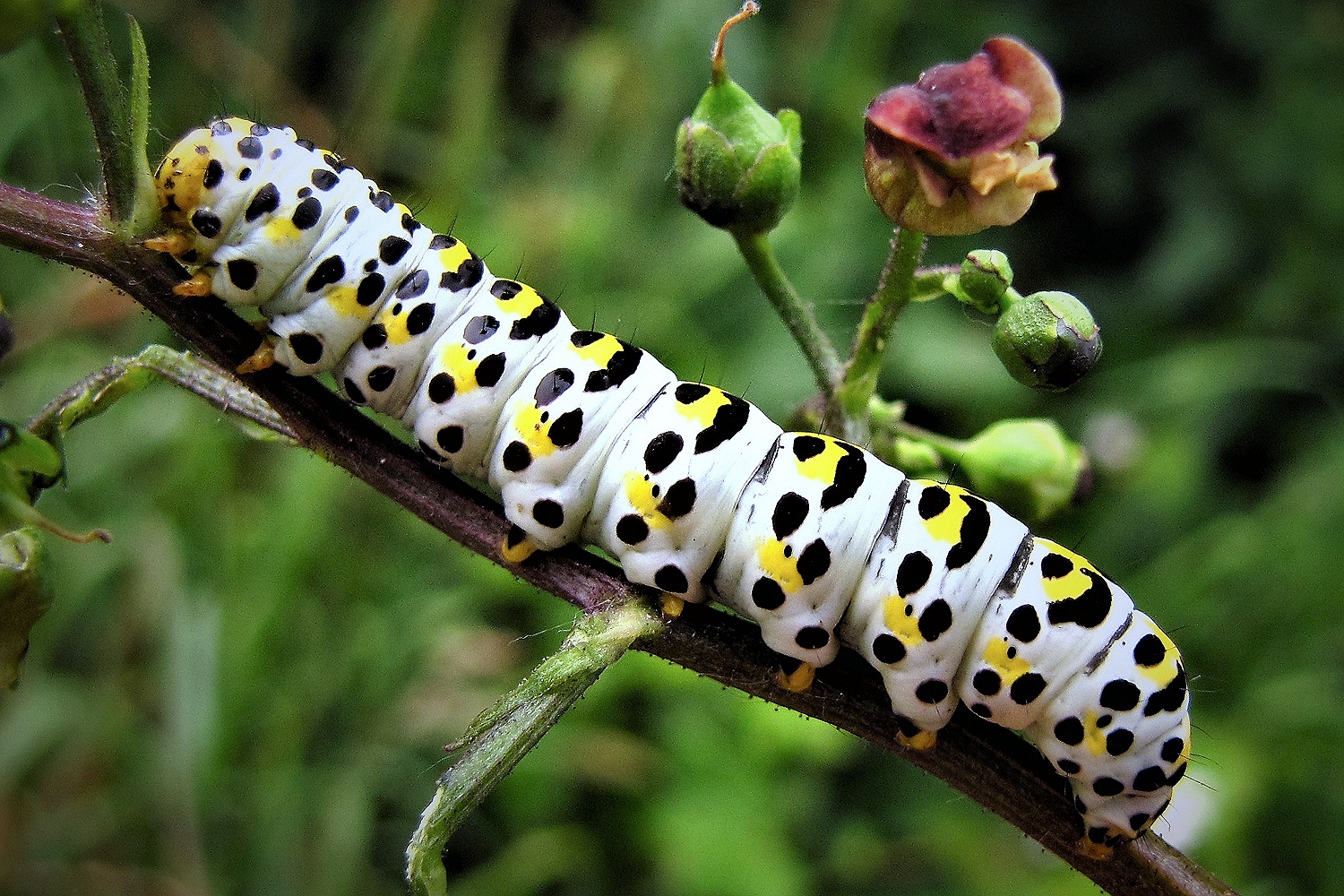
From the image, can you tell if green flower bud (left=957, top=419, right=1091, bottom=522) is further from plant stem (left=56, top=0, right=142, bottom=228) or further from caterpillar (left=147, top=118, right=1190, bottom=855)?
plant stem (left=56, top=0, right=142, bottom=228)

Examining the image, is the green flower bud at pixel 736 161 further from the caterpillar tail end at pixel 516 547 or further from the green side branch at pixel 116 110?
the green side branch at pixel 116 110

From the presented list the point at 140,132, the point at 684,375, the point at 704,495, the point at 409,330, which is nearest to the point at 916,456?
the point at 704,495

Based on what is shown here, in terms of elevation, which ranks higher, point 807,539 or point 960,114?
point 960,114

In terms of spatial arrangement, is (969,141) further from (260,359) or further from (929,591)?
(260,359)

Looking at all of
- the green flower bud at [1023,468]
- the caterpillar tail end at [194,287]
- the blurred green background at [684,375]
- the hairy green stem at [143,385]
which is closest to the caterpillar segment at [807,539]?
the green flower bud at [1023,468]

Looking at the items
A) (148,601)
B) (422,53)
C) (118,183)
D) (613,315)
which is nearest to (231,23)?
(422,53)
